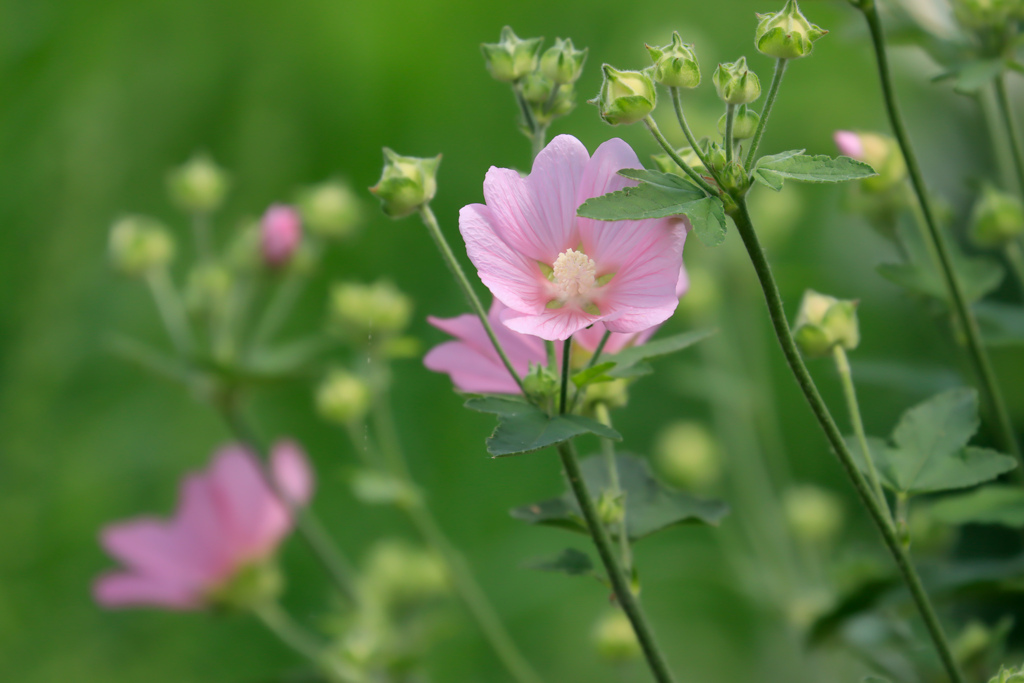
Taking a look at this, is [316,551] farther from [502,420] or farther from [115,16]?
[115,16]

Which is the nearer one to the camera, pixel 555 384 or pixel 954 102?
pixel 555 384

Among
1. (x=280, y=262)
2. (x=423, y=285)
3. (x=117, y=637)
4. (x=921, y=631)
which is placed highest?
(x=280, y=262)

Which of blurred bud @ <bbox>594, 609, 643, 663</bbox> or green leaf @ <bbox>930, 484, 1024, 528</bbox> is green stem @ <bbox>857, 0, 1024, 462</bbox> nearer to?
green leaf @ <bbox>930, 484, 1024, 528</bbox>

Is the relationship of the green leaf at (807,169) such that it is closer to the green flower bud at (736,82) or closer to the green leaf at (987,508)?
the green flower bud at (736,82)

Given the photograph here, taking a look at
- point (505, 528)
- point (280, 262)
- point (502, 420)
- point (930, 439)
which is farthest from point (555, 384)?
point (505, 528)

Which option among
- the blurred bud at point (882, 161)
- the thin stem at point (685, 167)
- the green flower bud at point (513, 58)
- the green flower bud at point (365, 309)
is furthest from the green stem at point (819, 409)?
the green flower bud at point (365, 309)

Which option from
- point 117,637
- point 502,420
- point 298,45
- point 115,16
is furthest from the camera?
point 298,45
